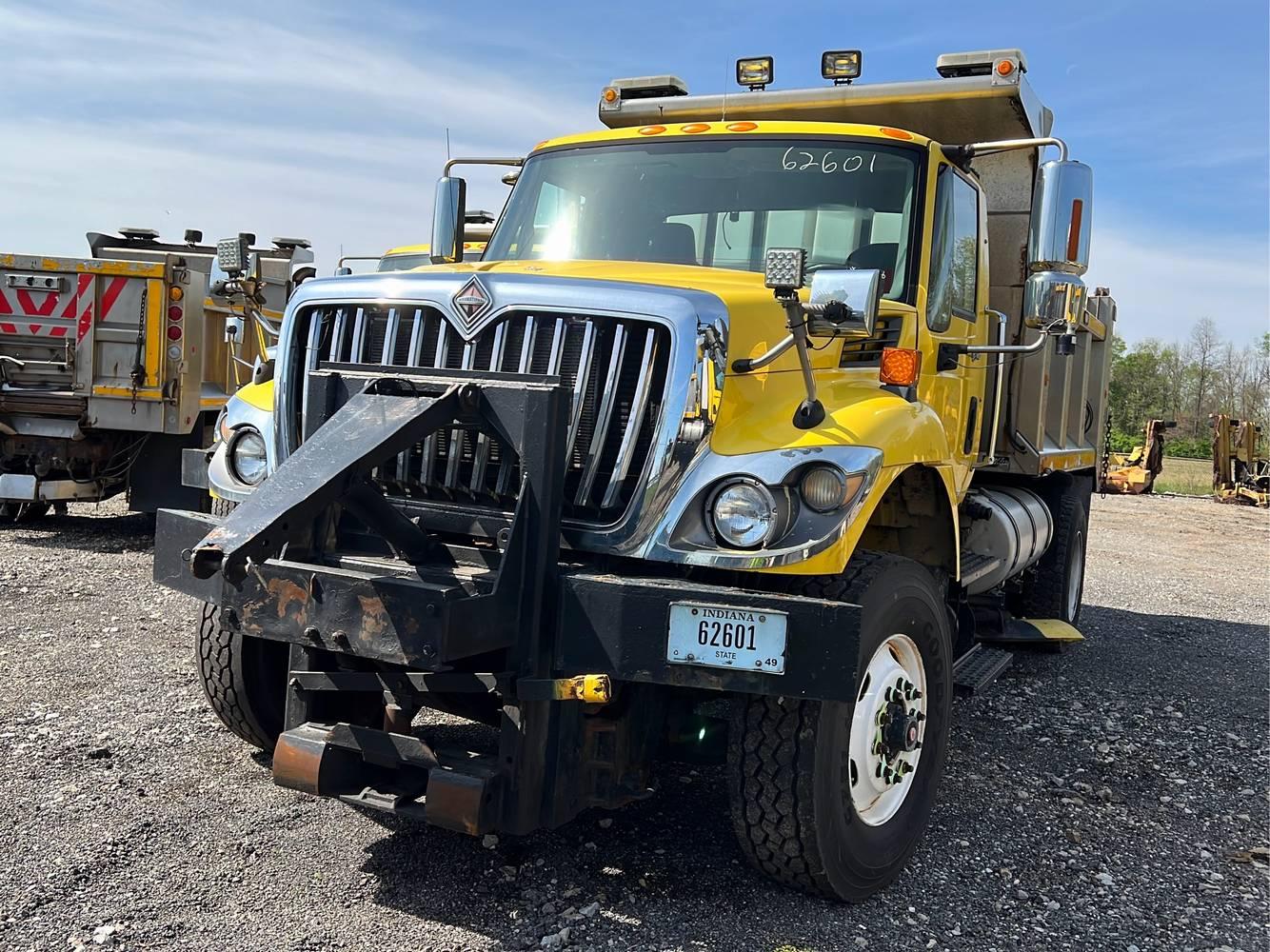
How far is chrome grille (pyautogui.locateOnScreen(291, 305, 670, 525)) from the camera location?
3721mm

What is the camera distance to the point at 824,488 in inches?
140

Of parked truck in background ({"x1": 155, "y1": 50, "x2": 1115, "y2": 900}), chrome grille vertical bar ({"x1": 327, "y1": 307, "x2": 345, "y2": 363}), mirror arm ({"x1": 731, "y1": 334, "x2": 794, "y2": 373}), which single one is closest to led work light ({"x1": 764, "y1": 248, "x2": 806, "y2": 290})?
parked truck in background ({"x1": 155, "y1": 50, "x2": 1115, "y2": 900})

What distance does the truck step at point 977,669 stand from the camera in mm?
5732

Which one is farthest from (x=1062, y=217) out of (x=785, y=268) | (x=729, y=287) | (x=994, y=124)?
(x=785, y=268)

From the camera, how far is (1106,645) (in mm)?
8570

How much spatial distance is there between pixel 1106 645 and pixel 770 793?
5.76 m

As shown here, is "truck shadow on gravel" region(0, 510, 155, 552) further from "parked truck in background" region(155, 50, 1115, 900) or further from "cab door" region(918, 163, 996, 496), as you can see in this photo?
"cab door" region(918, 163, 996, 496)

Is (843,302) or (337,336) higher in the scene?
(843,302)

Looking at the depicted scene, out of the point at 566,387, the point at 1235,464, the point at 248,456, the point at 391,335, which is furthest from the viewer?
the point at 1235,464

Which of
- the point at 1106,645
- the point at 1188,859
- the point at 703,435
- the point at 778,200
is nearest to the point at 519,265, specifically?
the point at 778,200

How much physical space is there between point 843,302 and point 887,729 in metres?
1.44

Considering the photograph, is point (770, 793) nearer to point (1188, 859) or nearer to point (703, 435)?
point (703, 435)

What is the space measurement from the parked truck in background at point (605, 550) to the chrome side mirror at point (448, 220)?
4.78 ft

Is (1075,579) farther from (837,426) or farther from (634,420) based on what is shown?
(634,420)
